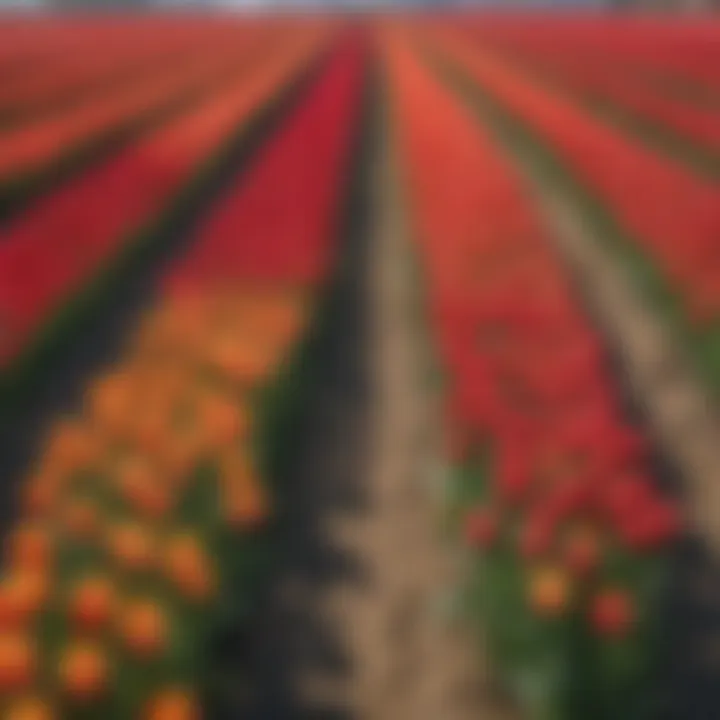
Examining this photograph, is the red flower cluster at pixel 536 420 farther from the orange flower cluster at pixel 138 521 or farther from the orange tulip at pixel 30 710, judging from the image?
the orange tulip at pixel 30 710

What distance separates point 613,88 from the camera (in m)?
19.8

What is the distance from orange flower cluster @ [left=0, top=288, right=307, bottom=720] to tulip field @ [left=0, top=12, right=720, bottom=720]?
15mm

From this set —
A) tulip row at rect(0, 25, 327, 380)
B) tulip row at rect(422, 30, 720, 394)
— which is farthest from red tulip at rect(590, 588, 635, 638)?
tulip row at rect(0, 25, 327, 380)

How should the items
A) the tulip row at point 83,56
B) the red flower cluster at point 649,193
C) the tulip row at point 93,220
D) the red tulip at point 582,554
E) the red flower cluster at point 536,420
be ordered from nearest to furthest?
the red tulip at point 582,554
the red flower cluster at point 536,420
the tulip row at point 93,220
the red flower cluster at point 649,193
the tulip row at point 83,56

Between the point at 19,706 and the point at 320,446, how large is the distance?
146 inches

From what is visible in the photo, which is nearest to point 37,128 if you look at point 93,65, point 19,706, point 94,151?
point 94,151

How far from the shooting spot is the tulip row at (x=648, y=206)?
8734mm

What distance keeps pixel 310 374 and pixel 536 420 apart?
2.64m

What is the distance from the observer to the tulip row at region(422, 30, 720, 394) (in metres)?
8.73

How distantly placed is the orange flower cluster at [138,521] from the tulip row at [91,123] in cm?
600

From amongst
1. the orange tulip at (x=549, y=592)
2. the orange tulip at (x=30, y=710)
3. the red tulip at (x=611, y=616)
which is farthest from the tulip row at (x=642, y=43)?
the orange tulip at (x=30, y=710)

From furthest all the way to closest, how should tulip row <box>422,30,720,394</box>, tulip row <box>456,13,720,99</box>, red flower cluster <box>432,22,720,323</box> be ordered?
1. tulip row <box>456,13,720,99</box>
2. red flower cluster <box>432,22,720,323</box>
3. tulip row <box>422,30,720,394</box>

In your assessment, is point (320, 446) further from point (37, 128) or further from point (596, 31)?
point (596, 31)

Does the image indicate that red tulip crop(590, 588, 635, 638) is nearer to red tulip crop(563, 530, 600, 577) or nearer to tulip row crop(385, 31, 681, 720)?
tulip row crop(385, 31, 681, 720)
